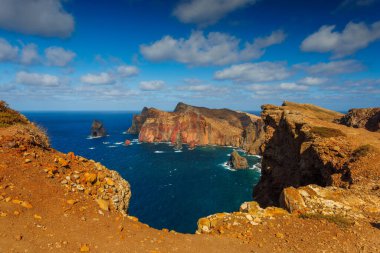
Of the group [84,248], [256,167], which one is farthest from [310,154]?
[256,167]

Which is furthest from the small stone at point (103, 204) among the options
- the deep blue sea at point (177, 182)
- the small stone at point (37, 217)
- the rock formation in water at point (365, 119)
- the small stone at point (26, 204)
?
the rock formation in water at point (365, 119)

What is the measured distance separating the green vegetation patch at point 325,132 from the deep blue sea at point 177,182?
39.2 meters

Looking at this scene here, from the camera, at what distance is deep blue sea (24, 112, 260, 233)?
2707 inches

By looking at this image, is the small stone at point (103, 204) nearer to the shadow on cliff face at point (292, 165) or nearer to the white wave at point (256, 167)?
the shadow on cliff face at point (292, 165)

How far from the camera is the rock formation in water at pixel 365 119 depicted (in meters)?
72.1

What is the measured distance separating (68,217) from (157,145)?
163238 millimetres

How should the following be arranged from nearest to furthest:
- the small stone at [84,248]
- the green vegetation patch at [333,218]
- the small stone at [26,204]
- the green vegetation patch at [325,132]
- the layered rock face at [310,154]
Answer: the small stone at [84,248] < the small stone at [26,204] < the green vegetation patch at [333,218] < the layered rock face at [310,154] < the green vegetation patch at [325,132]

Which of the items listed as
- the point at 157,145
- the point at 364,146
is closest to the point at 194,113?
the point at 157,145

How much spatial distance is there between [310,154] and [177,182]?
68267 mm

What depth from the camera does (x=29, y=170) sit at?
1647cm

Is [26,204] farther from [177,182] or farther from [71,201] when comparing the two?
[177,182]

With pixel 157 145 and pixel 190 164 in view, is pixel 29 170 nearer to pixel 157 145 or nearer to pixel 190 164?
pixel 190 164

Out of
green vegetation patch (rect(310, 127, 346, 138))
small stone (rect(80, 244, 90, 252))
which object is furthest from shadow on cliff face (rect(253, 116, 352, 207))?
small stone (rect(80, 244, 90, 252))

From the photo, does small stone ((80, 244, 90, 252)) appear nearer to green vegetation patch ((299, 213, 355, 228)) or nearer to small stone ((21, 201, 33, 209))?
small stone ((21, 201, 33, 209))
